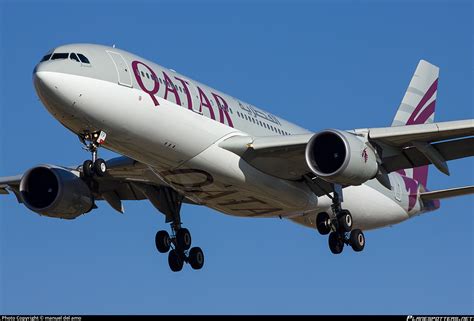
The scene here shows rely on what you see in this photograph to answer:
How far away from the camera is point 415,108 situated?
4841 centimetres

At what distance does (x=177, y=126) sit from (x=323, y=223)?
7.44 meters

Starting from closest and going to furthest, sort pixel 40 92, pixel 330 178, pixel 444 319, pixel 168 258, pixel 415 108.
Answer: pixel 444 319 < pixel 40 92 < pixel 330 178 < pixel 168 258 < pixel 415 108

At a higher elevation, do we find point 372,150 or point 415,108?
point 415,108

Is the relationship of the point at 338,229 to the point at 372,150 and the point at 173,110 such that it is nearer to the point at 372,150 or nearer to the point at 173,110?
the point at 372,150

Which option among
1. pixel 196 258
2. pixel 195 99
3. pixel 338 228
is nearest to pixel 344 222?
pixel 338 228

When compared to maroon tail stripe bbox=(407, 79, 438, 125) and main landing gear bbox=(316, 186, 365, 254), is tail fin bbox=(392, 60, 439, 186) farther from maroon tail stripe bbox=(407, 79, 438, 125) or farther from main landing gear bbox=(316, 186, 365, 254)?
main landing gear bbox=(316, 186, 365, 254)

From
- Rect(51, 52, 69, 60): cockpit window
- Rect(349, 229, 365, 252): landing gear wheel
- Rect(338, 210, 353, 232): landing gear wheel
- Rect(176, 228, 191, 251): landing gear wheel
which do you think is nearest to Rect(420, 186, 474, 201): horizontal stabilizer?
Rect(349, 229, 365, 252): landing gear wheel

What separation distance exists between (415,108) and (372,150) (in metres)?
12.8

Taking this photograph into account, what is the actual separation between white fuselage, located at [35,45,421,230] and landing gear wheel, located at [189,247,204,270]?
3.01 m

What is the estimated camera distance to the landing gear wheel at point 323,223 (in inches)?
1533

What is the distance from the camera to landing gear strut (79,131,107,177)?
33.2m

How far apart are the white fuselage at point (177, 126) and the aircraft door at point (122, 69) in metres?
0.04

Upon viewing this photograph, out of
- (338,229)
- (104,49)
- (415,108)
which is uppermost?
(415,108)

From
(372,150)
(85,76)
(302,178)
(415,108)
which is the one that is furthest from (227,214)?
(415,108)
